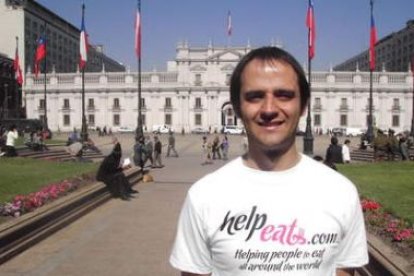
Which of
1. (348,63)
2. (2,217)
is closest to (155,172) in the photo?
(2,217)

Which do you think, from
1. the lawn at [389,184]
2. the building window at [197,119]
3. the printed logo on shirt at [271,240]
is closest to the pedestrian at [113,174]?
the lawn at [389,184]

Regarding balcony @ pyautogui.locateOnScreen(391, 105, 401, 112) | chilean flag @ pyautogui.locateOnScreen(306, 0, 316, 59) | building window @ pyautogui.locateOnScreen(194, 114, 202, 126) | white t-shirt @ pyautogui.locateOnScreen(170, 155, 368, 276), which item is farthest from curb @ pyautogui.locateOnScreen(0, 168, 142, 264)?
balcony @ pyautogui.locateOnScreen(391, 105, 401, 112)

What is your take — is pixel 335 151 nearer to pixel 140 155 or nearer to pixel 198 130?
pixel 140 155

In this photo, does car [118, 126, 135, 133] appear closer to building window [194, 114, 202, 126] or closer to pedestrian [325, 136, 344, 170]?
building window [194, 114, 202, 126]

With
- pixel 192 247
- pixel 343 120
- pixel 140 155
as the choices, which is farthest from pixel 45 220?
pixel 343 120

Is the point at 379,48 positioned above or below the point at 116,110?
above

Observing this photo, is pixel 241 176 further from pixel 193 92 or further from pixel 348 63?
pixel 348 63

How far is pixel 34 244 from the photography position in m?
8.34

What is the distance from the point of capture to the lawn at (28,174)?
39.9 ft

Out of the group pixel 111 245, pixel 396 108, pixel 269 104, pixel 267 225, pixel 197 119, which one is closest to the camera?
pixel 267 225

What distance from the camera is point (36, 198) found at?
10.1 metres

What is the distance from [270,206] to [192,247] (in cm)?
33

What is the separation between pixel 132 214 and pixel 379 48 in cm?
11730

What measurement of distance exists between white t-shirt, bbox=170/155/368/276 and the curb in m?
5.71
